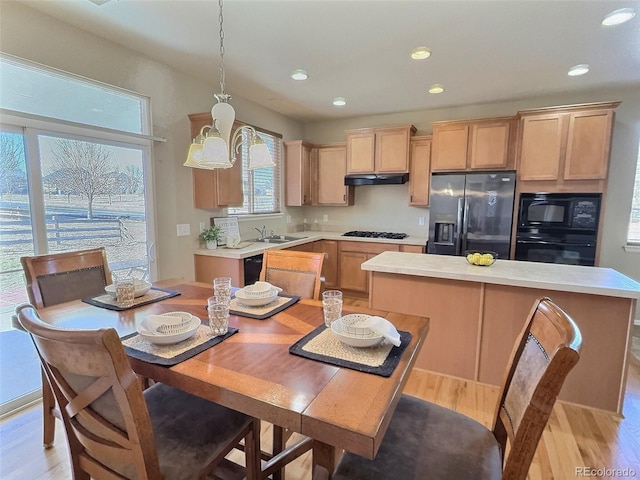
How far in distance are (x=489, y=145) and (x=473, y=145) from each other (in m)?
0.17

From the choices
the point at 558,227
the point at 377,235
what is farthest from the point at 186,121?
the point at 558,227

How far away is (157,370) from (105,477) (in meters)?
0.37

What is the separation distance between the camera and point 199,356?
1.16m

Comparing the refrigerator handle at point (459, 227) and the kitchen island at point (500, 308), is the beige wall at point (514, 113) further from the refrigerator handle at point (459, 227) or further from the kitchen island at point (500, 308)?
the kitchen island at point (500, 308)

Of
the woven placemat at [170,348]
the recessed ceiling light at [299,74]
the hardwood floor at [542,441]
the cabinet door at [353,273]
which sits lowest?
the hardwood floor at [542,441]

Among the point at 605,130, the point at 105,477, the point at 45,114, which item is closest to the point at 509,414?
the point at 105,477

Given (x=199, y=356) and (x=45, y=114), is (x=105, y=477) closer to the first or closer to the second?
(x=199, y=356)

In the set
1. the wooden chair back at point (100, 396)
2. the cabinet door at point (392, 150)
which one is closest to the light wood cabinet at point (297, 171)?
the cabinet door at point (392, 150)

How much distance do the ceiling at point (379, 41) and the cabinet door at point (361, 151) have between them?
0.85 meters

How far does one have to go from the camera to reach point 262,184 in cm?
452

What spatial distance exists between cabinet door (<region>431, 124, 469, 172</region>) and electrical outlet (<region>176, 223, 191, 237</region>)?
3004 millimetres

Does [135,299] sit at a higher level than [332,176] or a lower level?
lower

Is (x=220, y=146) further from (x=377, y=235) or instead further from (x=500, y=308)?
(x=377, y=235)

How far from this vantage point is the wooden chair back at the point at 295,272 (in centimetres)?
204
